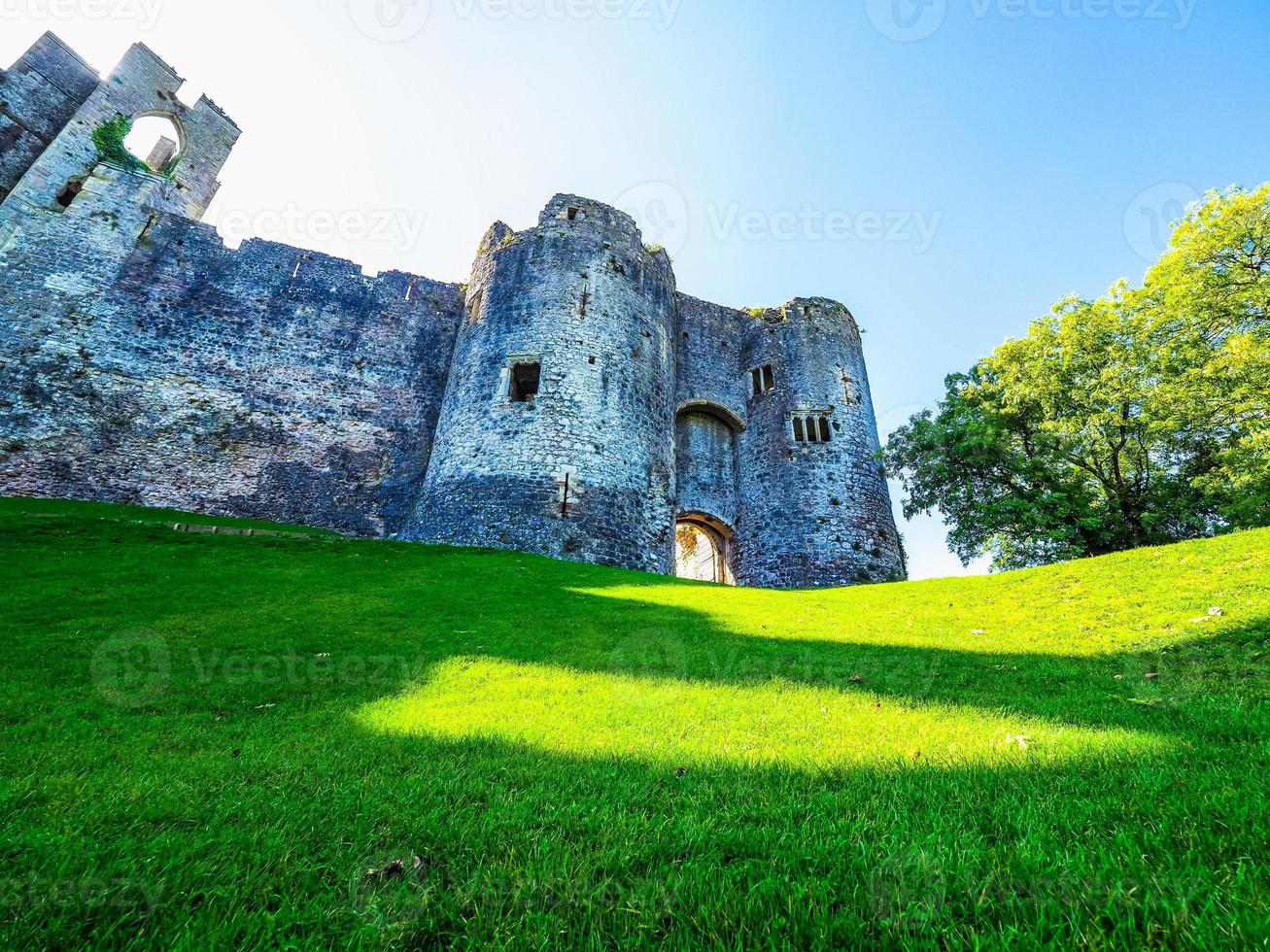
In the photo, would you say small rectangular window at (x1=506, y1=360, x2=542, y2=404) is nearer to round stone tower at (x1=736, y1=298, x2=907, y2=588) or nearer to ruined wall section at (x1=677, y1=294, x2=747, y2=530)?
ruined wall section at (x1=677, y1=294, x2=747, y2=530)

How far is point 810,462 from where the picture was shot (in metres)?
23.2

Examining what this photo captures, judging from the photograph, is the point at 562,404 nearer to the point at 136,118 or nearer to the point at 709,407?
the point at 709,407

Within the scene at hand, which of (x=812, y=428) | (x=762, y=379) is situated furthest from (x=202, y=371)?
(x=812, y=428)

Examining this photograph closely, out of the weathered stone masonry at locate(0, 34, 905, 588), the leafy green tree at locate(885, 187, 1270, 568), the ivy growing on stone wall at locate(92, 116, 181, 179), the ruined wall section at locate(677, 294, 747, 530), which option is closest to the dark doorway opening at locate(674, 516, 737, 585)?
the weathered stone masonry at locate(0, 34, 905, 588)

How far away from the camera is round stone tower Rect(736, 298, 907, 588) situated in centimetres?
2161

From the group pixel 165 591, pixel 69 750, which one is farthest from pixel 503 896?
pixel 165 591

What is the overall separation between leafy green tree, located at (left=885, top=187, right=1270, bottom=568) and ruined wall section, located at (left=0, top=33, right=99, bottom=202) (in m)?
35.8

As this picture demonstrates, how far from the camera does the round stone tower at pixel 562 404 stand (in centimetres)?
1706

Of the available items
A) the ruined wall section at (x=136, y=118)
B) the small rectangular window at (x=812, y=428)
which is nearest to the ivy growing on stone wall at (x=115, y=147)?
the ruined wall section at (x=136, y=118)

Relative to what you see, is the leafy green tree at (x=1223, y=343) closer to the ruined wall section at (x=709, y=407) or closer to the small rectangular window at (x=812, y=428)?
the small rectangular window at (x=812, y=428)

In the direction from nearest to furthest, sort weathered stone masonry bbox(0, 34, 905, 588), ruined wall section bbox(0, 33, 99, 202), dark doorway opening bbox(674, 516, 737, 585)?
weathered stone masonry bbox(0, 34, 905, 588)
ruined wall section bbox(0, 33, 99, 202)
dark doorway opening bbox(674, 516, 737, 585)

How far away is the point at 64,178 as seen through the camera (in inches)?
807

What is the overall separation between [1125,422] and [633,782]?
20.6 metres

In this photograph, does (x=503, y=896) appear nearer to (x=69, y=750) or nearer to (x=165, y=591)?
(x=69, y=750)
